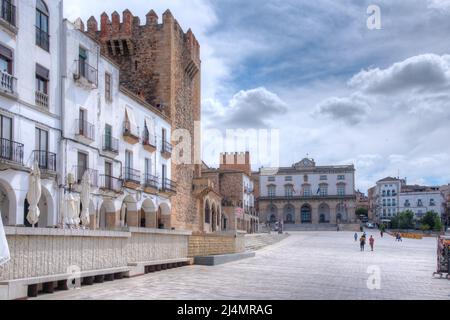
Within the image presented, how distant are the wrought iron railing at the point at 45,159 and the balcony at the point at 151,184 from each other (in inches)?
403

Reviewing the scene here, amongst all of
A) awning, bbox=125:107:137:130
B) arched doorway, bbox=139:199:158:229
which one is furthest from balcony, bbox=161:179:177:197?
awning, bbox=125:107:137:130

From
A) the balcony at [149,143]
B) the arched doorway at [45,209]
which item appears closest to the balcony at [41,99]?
the arched doorway at [45,209]

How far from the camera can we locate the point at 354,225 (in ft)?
294

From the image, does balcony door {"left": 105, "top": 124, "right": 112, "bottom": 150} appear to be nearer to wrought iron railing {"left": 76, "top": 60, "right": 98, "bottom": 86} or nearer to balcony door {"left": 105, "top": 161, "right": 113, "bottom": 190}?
balcony door {"left": 105, "top": 161, "right": 113, "bottom": 190}

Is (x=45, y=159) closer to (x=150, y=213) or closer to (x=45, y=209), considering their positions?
(x=45, y=209)

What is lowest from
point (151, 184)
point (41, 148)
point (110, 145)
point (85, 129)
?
point (151, 184)

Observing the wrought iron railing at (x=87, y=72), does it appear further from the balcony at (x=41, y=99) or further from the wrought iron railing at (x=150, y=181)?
the wrought iron railing at (x=150, y=181)

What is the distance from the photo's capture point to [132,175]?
106 feet

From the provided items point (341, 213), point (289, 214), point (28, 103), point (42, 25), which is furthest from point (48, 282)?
point (289, 214)

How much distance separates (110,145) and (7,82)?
883cm

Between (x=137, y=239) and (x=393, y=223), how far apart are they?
9120 cm
